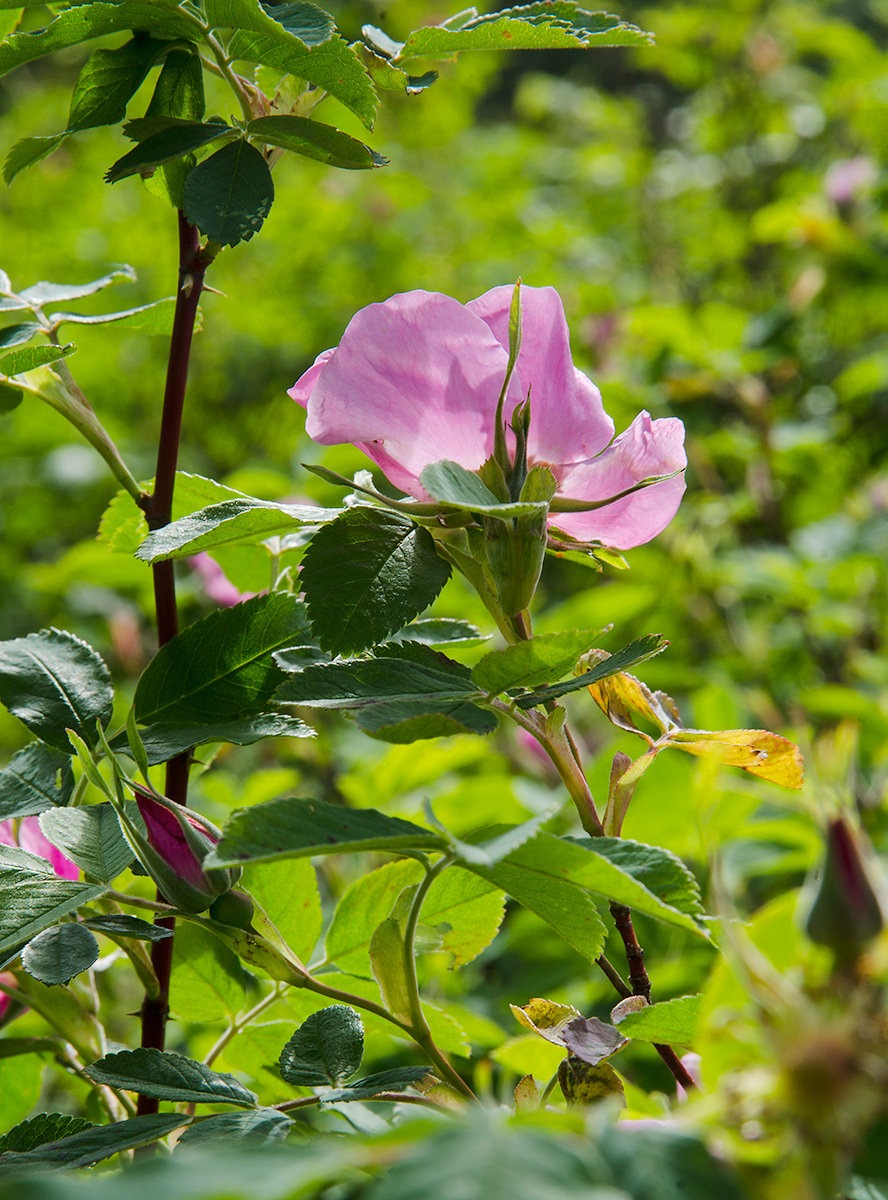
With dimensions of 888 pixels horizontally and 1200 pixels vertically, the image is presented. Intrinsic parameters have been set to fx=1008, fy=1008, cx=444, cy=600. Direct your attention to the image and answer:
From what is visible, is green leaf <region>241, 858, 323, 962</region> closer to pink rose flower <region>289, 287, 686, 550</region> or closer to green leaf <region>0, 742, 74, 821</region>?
green leaf <region>0, 742, 74, 821</region>

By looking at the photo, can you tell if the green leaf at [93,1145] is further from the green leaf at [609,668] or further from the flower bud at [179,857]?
the green leaf at [609,668]

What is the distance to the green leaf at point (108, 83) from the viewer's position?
0.49m

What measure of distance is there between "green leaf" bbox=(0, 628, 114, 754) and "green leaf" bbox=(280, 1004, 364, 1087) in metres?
0.18

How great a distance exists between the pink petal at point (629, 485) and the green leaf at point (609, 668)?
0.08m

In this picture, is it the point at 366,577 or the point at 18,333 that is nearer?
the point at 366,577

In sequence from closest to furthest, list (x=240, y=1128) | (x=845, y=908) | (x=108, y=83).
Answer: (x=845, y=908), (x=240, y=1128), (x=108, y=83)

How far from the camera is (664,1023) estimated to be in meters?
0.41

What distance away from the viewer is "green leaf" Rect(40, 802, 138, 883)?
0.42 metres

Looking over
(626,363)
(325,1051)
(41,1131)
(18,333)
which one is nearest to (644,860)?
(325,1051)

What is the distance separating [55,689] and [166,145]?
0.88ft

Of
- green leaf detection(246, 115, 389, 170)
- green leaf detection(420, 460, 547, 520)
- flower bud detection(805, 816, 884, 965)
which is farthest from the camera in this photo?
green leaf detection(246, 115, 389, 170)

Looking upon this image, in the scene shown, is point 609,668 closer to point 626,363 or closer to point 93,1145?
point 93,1145

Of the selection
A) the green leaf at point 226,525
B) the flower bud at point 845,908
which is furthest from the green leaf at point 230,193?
the flower bud at point 845,908

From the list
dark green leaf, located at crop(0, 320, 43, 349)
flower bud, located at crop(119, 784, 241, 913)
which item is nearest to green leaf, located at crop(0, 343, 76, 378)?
dark green leaf, located at crop(0, 320, 43, 349)
